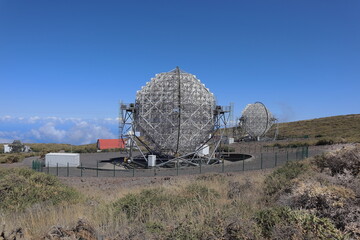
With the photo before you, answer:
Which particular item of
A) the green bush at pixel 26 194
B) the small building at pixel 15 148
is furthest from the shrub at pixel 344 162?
the small building at pixel 15 148

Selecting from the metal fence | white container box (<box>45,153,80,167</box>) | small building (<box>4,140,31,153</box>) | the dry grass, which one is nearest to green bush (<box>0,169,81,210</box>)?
the dry grass

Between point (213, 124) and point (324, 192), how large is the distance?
21.2m

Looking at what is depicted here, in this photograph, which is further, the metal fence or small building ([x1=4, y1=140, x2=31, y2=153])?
small building ([x1=4, y1=140, x2=31, y2=153])

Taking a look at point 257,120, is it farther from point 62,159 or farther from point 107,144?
point 62,159

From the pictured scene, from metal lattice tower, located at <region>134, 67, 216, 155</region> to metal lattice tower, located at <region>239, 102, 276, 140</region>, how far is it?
1337 inches

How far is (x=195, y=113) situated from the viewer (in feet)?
84.3

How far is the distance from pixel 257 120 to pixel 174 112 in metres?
38.0

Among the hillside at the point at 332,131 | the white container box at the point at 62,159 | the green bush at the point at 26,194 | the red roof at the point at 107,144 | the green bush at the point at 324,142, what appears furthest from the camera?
the hillside at the point at 332,131

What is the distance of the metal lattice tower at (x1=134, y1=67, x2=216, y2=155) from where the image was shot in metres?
24.9

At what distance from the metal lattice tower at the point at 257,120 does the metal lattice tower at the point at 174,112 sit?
34.0 m

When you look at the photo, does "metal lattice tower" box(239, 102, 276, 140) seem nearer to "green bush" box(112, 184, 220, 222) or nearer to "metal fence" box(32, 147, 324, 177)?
"metal fence" box(32, 147, 324, 177)

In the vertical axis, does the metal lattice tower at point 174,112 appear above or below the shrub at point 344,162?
above

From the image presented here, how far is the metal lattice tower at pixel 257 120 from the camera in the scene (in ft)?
193

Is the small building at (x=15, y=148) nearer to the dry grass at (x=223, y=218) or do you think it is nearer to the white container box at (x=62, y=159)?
the white container box at (x=62, y=159)
